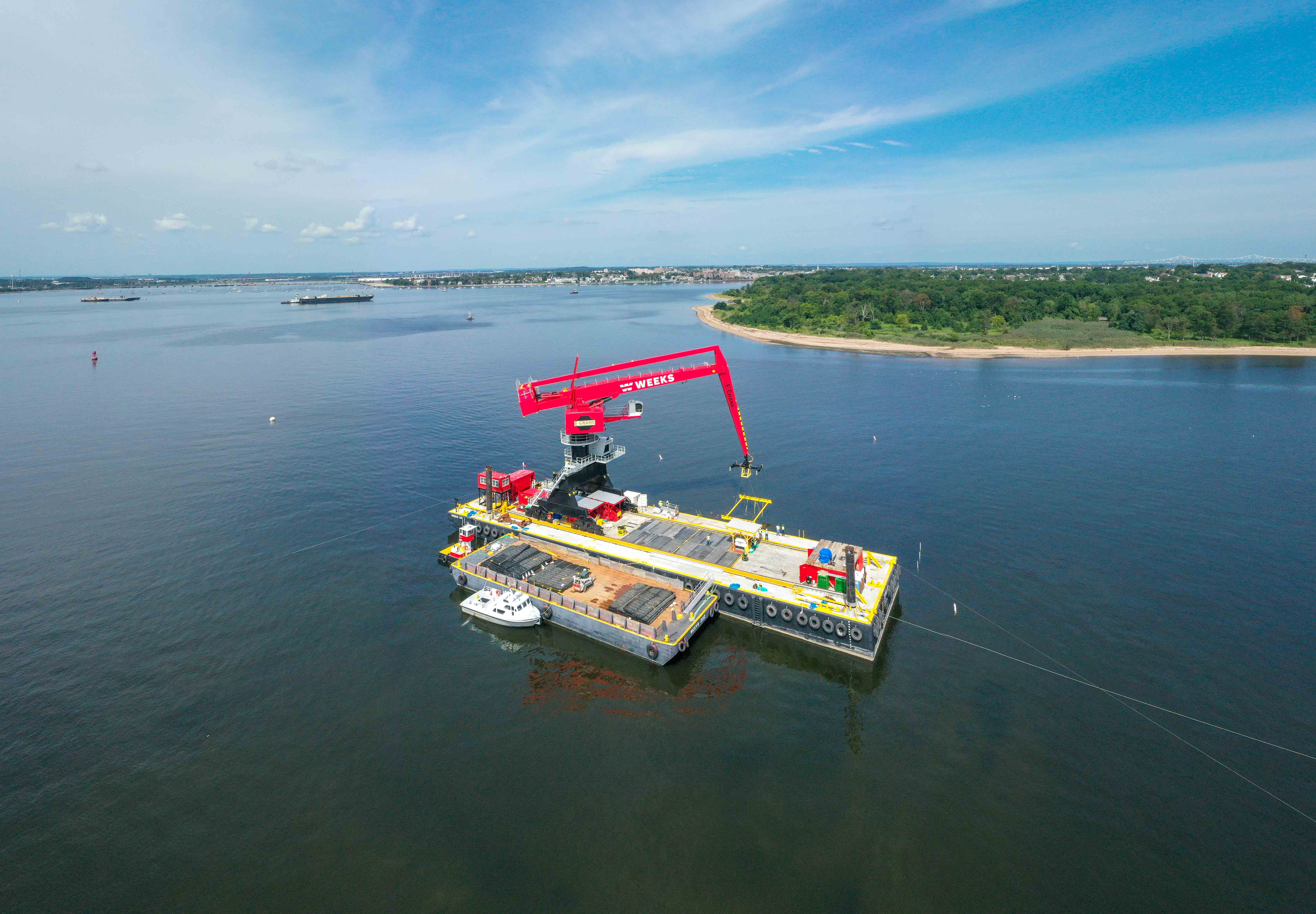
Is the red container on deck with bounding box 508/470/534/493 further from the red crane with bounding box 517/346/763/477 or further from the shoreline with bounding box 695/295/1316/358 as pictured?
the shoreline with bounding box 695/295/1316/358

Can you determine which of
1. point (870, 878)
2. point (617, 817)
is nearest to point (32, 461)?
point (617, 817)

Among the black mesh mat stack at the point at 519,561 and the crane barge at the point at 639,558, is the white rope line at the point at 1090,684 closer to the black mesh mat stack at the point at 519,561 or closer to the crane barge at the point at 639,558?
the crane barge at the point at 639,558

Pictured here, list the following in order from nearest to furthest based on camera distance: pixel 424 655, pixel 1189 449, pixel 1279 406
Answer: pixel 424 655 < pixel 1189 449 < pixel 1279 406

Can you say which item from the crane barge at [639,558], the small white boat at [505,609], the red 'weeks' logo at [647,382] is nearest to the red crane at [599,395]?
the red 'weeks' logo at [647,382]

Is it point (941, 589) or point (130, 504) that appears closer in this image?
point (941, 589)

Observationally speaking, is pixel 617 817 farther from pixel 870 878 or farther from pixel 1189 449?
pixel 1189 449

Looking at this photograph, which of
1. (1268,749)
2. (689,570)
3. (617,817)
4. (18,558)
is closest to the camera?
(617,817)
